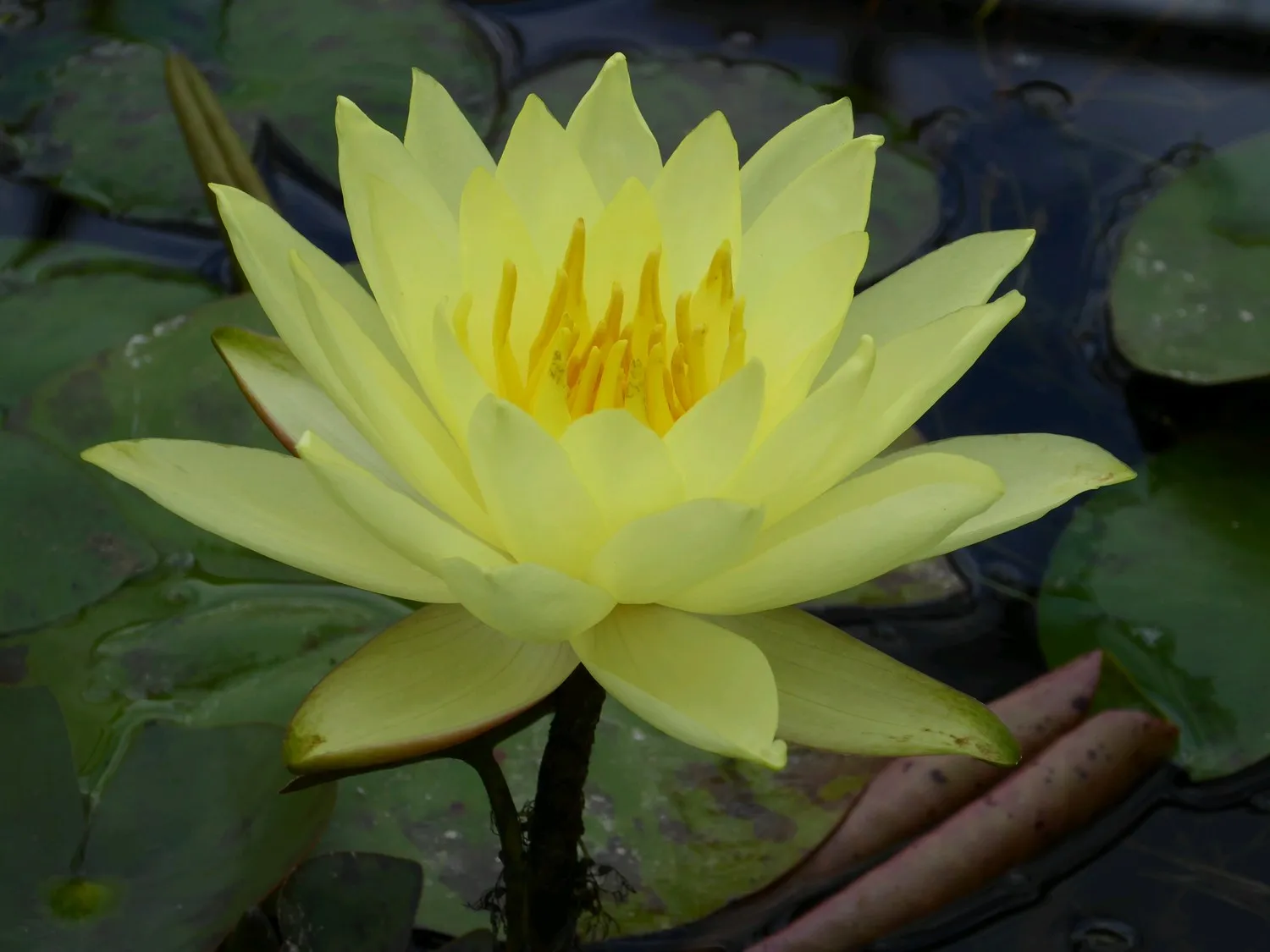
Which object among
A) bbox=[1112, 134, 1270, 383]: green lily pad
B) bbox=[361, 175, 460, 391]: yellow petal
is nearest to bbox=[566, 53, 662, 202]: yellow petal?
bbox=[361, 175, 460, 391]: yellow petal

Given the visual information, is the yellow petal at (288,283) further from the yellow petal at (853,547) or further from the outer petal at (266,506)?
the yellow petal at (853,547)

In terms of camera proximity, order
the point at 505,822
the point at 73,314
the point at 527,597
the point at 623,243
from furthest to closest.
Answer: the point at 73,314, the point at 505,822, the point at 623,243, the point at 527,597

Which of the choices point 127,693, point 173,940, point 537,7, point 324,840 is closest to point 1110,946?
point 324,840

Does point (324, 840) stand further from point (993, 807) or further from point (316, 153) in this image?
point (316, 153)

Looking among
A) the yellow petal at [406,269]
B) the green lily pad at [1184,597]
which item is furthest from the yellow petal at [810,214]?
the green lily pad at [1184,597]

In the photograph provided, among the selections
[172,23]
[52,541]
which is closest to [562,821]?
[52,541]

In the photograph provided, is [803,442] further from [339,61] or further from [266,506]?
[339,61]

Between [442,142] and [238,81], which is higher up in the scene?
[442,142]
